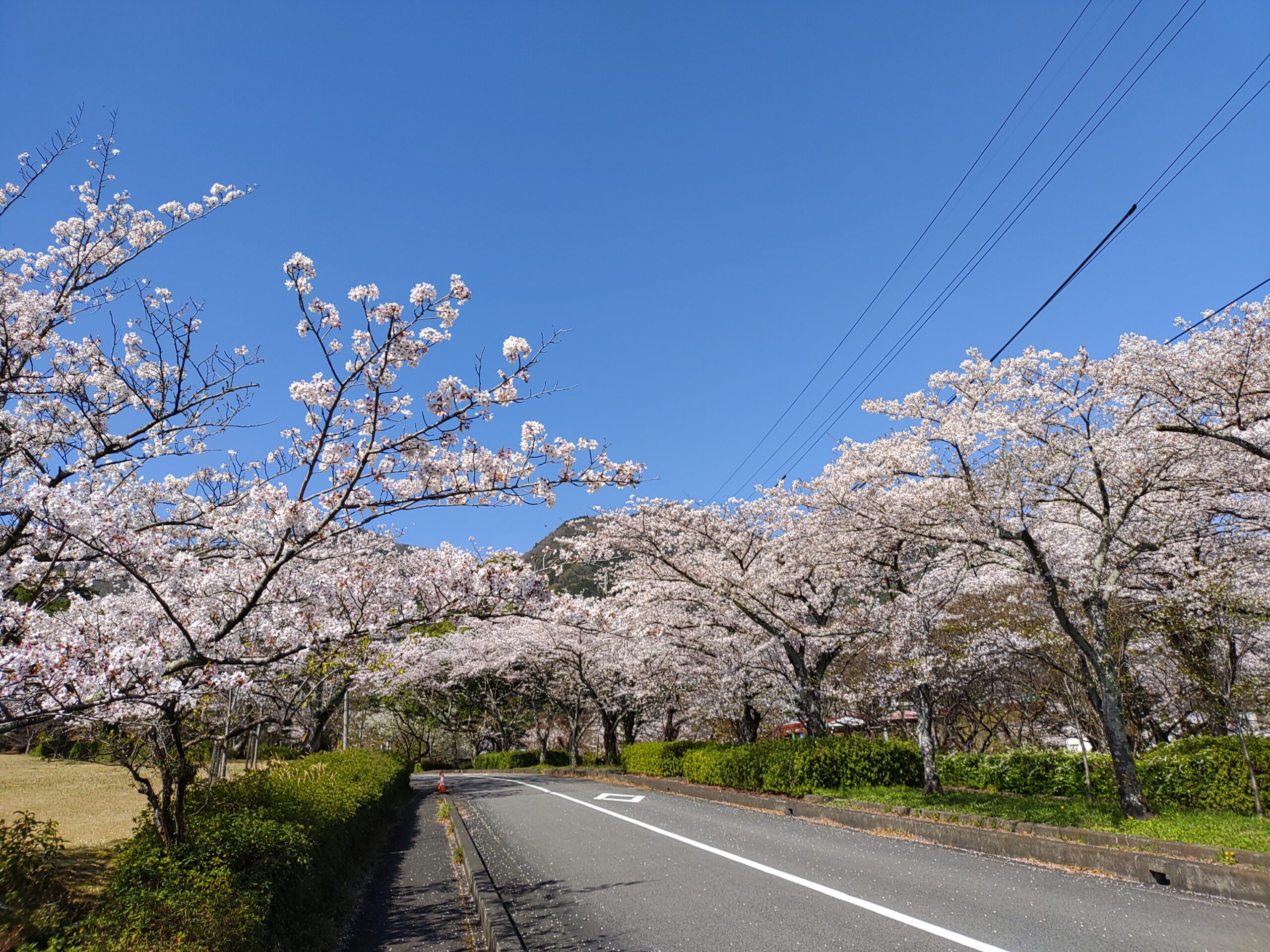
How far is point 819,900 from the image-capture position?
21.0ft

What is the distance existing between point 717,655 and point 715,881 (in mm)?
13069

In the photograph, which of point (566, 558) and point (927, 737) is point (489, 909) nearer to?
point (566, 558)

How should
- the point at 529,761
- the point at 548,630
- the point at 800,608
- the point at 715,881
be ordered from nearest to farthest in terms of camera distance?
the point at 715,881
the point at 800,608
the point at 548,630
the point at 529,761

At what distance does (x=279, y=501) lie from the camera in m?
5.49

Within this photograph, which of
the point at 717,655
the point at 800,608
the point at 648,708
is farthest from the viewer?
the point at 648,708

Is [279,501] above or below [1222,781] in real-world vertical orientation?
above

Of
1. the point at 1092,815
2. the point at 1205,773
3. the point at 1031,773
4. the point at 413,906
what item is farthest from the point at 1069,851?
the point at 1031,773

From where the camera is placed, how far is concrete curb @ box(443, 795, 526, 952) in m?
5.40

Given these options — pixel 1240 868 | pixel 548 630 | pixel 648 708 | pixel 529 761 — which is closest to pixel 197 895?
pixel 1240 868

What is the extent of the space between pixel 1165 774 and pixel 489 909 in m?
12.8

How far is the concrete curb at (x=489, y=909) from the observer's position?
5.40 m

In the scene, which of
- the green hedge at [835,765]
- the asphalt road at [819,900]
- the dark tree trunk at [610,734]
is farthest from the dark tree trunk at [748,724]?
the asphalt road at [819,900]

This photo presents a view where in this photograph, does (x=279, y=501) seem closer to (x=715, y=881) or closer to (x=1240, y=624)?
(x=715, y=881)

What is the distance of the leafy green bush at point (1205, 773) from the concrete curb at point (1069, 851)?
16.2 ft
